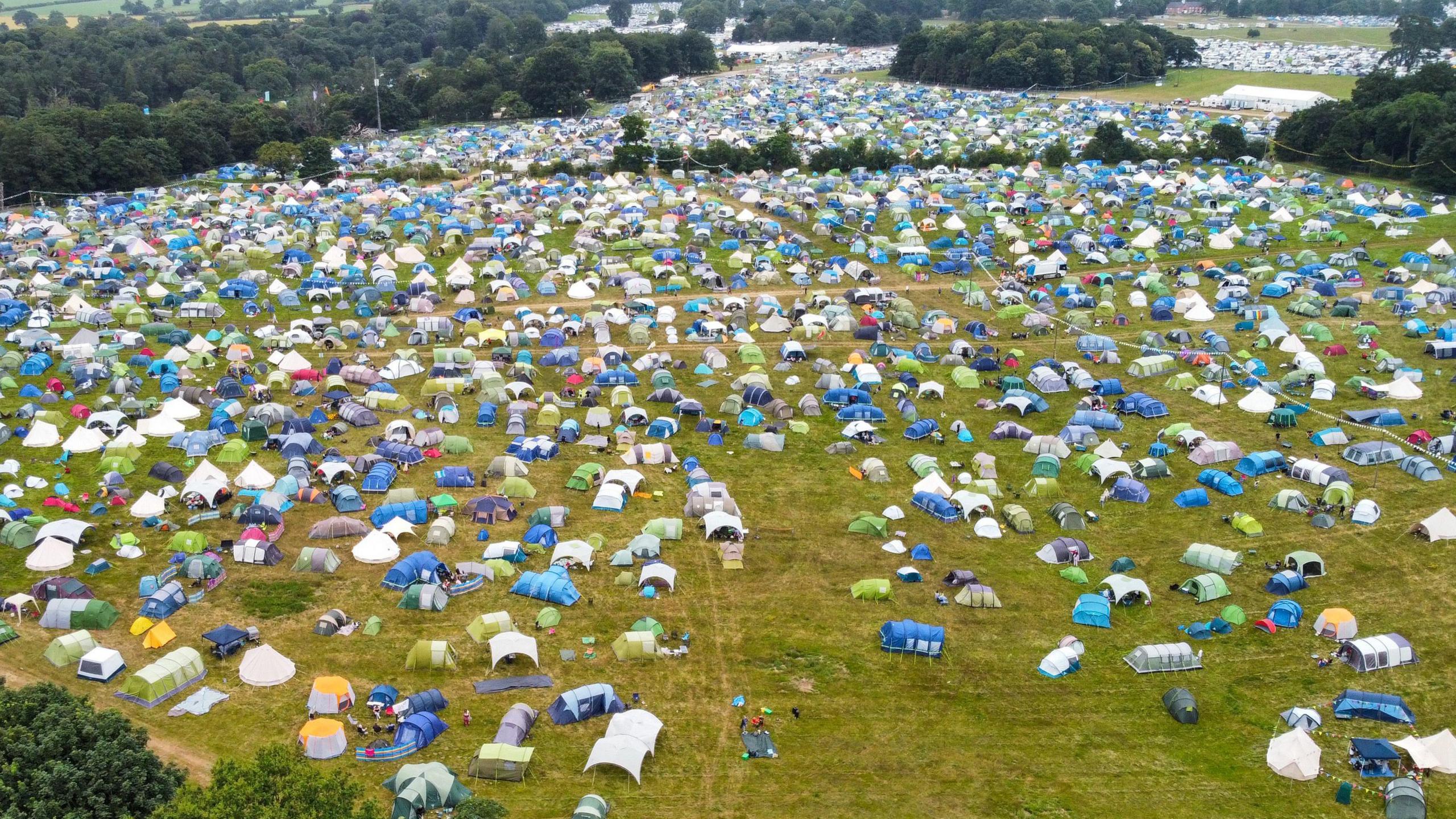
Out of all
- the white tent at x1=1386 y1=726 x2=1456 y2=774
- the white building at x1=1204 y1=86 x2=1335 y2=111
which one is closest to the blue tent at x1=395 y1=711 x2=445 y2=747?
the white tent at x1=1386 y1=726 x2=1456 y2=774

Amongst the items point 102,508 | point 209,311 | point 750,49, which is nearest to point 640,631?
point 102,508

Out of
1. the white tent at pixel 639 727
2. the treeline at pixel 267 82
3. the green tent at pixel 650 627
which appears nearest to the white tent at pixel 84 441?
the green tent at pixel 650 627

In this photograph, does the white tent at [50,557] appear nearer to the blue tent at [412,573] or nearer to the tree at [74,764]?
the blue tent at [412,573]

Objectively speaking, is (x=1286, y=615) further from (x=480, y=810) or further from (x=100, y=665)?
(x=100, y=665)

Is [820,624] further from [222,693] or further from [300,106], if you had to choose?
[300,106]

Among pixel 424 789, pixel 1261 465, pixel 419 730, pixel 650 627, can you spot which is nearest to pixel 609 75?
pixel 1261 465

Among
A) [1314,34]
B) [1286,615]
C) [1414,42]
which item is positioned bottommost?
[1286,615]
